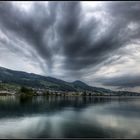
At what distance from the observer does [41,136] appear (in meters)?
41.7

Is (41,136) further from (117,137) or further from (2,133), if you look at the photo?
(117,137)

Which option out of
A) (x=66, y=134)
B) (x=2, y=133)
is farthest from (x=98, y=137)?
(x=2, y=133)

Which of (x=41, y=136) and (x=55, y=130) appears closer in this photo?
(x=41, y=136)

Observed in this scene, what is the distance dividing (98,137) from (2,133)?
2220 cm

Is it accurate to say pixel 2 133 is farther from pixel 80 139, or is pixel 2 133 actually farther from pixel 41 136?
pixel 80 139

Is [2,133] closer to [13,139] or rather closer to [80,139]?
[13,139]

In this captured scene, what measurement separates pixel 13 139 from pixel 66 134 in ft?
39.6

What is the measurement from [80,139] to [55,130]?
36.1ft

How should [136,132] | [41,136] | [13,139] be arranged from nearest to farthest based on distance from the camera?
[13,139] < [41,136] < [136,132]

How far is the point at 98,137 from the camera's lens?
42062 millimetres

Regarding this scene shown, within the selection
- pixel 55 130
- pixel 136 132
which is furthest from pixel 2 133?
pixel 136 132

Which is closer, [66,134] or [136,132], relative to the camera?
[66,134]

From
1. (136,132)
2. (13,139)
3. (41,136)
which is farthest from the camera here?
(136,132)

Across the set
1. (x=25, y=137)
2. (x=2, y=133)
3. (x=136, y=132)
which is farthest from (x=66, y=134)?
(x=136, y=132)
